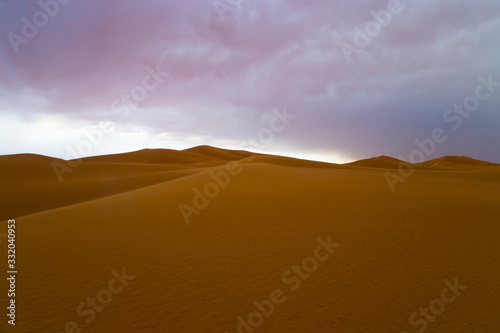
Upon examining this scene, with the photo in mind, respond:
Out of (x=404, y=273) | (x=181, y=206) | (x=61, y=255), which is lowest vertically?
(x=404, y=273)

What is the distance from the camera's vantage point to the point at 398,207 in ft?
36.1

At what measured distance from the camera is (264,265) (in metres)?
6.74

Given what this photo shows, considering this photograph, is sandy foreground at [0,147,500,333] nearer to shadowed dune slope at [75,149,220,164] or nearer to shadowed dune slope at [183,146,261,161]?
shadowed dune slope at [75,149,220,164]

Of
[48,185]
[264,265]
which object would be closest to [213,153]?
[48,185]

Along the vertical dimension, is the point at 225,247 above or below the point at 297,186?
below

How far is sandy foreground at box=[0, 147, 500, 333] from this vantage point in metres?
4.98

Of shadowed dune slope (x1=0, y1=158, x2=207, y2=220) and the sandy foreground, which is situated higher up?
shadowed dune slope (x1=0, y1=158, x2=207, y2=220)

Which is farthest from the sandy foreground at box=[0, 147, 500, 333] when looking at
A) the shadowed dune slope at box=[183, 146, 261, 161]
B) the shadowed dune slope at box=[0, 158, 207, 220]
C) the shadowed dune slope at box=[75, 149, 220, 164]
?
the shadowed dune slope at box=[183, 146, 261, 161]

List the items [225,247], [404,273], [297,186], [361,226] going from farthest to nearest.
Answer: [297,186] → [361,226] → [225,247] → [404,273]

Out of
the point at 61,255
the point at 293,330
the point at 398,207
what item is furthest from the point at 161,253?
the point at 398,207

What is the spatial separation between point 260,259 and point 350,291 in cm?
217

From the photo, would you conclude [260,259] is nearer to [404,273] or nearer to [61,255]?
[404,273]

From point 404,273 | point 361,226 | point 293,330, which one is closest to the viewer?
point 293,330

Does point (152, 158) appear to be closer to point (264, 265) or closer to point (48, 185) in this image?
point (48, 185)
